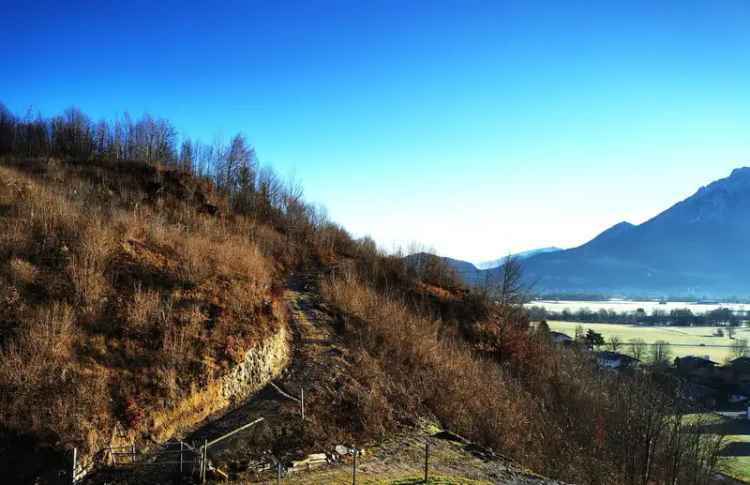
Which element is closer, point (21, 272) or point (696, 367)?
point (21, 272)

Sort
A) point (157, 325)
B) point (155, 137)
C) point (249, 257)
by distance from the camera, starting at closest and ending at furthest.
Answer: point (157, 325)
point (249, 257)
point (155, 137)

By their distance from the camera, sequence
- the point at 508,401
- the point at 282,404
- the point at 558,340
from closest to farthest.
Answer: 1. the point at 282,404
2. the point at 508,401
3. the point at 558,340

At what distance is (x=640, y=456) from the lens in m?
21.8

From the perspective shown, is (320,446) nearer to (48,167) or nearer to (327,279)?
(327,279)

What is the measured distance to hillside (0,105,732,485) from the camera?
11422 mm

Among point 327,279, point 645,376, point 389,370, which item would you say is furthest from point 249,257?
point 645,376

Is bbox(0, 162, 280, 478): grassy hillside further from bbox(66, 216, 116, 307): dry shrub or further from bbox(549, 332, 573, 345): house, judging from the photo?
bbox(549, 332, 573, 345): house

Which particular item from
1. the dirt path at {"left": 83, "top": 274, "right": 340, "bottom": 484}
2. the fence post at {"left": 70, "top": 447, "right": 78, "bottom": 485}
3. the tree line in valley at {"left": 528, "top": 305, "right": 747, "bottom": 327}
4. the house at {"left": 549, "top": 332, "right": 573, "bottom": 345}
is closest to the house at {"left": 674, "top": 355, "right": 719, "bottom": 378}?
the house at {"left": 549, "top": 332, "right": 573, "bottom": 345}

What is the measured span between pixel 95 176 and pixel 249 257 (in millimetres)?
Result: 18183

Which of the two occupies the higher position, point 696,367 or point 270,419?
point 270,419

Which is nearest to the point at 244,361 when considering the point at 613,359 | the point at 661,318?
the point at 613,359

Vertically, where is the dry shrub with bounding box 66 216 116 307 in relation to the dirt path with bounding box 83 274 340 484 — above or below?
above

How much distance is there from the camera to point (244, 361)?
15.1 m

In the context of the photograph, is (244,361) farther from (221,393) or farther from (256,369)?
(221,393)
